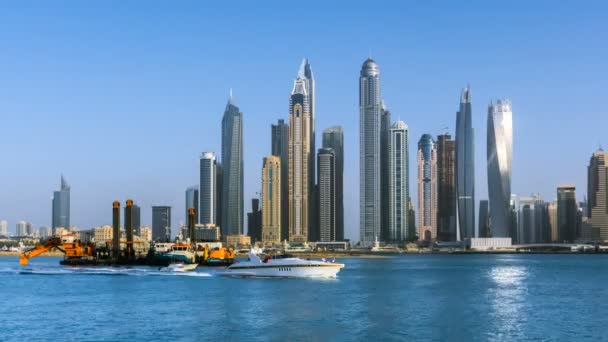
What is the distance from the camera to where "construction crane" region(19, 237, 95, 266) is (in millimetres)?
183500

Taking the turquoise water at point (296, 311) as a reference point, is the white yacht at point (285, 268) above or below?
above

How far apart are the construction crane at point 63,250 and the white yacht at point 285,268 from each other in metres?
80.3

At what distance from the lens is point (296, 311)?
7219cm

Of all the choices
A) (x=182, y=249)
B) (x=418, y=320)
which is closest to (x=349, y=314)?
(x=418, y=320)

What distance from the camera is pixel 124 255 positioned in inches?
7470

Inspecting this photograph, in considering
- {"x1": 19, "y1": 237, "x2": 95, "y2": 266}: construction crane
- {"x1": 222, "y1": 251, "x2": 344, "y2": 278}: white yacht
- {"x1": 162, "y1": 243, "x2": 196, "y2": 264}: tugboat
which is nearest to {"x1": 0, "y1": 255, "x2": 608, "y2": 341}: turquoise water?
{"x1": 222, "y1": 251, "x2": 344, "y2": 278}: white yacht

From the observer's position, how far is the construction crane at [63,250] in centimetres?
18350

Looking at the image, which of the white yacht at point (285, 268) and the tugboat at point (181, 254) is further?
the tugboat at point (181, 254)

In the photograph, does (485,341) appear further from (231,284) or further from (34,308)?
(231,284)

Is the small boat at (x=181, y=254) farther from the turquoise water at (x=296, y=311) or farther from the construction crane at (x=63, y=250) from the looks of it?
the turquoise water at (x=296, y=311)

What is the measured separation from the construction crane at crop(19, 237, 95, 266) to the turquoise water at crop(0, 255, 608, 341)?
244 ft

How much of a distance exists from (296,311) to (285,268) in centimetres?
4219

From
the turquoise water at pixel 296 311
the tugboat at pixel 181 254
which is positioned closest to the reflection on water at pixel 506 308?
the turquoise water at pixel 296 311

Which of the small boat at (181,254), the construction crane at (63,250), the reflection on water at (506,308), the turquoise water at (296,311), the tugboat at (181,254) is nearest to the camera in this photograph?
the turquoise water at (296,311)
